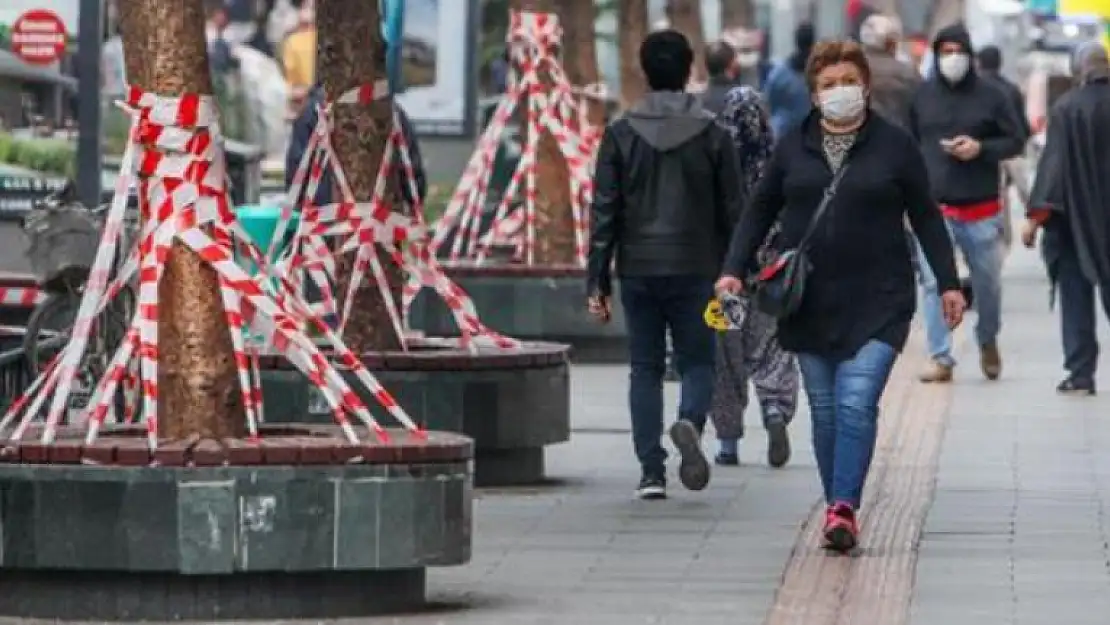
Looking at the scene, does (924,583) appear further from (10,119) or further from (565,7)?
(565,7)

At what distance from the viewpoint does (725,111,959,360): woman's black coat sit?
12055 millimetres

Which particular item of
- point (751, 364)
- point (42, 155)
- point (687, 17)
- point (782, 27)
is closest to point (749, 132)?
point (751, 364)

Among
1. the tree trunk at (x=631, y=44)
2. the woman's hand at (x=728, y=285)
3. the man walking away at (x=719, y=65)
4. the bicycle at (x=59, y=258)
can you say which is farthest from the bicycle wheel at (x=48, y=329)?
the tree trunk at (x=631, y=44)

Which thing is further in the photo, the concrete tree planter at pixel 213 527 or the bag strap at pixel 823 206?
the bag strap at pixel 823 206

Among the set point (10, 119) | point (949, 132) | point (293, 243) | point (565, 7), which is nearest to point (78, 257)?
point (293, 243)

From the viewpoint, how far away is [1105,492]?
14.2 metres

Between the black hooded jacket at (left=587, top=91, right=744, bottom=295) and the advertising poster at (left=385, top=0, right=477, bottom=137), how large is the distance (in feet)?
41.3

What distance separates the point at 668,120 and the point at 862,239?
6.51 feet

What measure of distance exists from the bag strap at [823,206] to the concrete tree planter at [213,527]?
211 cm

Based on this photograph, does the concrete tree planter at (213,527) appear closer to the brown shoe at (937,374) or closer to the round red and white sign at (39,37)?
the round red and white sign at (39,37)

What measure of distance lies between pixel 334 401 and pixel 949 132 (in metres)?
9.55

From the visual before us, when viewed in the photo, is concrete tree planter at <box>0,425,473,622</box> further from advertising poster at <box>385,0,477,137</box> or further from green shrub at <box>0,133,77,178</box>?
advertising poster at <box>385,0,477,137</box>

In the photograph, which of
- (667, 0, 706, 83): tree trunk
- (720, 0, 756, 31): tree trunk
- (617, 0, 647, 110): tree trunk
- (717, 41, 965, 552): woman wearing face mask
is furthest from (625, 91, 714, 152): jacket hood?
(720, 0, 756, 31): tree trunk

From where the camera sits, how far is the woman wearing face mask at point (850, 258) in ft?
39.4
